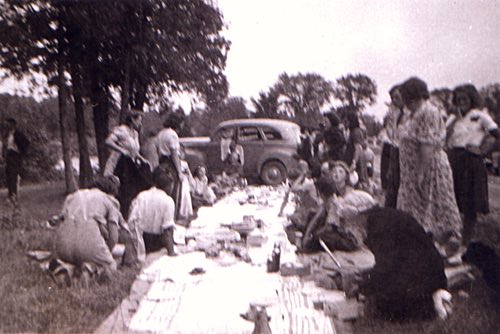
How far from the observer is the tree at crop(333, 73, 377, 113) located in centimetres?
515

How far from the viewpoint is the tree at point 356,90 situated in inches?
203

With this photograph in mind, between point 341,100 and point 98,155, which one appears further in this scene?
point 98,155

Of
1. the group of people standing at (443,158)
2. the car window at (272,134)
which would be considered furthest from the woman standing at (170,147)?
the car window at (272,134)

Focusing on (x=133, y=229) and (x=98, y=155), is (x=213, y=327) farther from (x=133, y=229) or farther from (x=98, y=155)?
(x=98, y=155)

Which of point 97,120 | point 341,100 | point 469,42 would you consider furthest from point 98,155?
point 469,42

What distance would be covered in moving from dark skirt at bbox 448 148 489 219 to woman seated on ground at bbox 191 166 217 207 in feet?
14.1

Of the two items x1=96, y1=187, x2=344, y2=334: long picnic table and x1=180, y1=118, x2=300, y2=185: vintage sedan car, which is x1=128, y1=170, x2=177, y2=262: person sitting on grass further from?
x1=180, y1=118, x2=300, y2=185: vintage sedan car

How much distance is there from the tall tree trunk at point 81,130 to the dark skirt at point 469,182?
3266 mm

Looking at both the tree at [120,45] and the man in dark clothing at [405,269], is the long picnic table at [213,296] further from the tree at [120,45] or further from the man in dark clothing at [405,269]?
the tree at [120,45]

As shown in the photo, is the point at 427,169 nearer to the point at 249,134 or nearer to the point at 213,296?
the point at 213,296

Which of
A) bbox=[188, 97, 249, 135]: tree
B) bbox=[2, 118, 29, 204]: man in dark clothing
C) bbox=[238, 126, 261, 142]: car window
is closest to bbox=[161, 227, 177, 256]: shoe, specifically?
bbox=[188, 97, 249, 135]: tree

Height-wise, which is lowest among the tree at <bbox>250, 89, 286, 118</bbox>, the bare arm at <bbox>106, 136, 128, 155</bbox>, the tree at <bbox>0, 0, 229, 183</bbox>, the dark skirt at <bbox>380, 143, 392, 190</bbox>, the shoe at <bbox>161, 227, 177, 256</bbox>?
the shoe at <bbox>161, 227, 177, 256</bbox>

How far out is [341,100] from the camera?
5723 millimetres

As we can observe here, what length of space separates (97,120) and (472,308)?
3.93 metres
